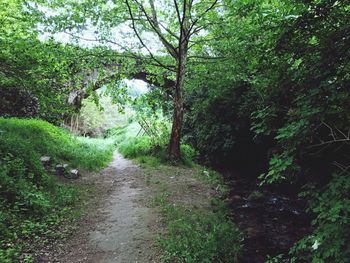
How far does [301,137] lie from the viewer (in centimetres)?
320

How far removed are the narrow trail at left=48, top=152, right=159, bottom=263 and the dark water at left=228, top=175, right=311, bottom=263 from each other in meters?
2.06

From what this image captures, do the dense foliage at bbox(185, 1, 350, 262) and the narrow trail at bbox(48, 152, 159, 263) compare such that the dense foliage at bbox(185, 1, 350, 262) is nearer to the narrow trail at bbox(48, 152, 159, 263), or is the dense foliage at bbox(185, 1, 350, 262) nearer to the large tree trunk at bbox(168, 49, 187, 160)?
the narrow trail at bbox(48, 152, 159, 263)

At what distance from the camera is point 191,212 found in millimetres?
6859

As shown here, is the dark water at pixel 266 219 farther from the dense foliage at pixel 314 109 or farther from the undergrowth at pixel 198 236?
the dense foliage at pixel 314 109

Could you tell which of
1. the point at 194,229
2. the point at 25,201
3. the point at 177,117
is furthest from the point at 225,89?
the point at 25,201

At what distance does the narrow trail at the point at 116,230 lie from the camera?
4828 millimetres

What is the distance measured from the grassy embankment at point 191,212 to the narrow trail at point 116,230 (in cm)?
37

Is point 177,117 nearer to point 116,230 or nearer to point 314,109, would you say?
point 116,230

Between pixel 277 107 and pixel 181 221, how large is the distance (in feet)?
11.8

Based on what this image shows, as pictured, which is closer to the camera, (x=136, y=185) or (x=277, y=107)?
(x=277, y=107)

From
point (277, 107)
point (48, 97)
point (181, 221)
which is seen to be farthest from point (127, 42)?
point (277, 107)

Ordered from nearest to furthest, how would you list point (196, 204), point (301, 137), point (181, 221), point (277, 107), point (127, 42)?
point (301, 137) < point (277, 107) < point (181, 221) < point (196, 204) < point (127, 42)

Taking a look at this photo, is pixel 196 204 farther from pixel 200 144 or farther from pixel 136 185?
pixel 200 144

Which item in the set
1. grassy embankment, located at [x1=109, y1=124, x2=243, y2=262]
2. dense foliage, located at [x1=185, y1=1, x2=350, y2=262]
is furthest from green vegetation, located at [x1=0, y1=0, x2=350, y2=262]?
grassy embankment, located at [x1=109, y1=124, x2=243, y2=262]
